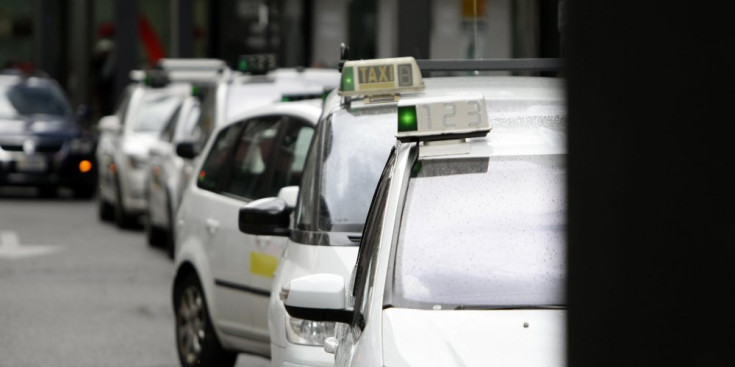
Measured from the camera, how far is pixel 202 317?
8.31 m

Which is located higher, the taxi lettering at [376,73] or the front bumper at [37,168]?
the taxi lettering at [376,73]

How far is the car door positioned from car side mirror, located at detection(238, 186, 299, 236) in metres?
0.61

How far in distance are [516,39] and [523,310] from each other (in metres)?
16.0

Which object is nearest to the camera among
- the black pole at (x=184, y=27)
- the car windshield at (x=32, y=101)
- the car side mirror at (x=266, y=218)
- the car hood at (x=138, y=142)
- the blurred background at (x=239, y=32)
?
the car side mirror at (x=266, y=218)

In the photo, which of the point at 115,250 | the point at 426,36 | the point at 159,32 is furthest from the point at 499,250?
the point at 159,32

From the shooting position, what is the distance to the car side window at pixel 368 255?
4.32m

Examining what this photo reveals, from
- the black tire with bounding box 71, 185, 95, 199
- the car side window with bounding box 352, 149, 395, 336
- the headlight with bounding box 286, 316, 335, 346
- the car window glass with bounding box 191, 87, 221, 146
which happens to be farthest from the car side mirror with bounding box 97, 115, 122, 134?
the car side window with bounding box 352, 149, 395, 336

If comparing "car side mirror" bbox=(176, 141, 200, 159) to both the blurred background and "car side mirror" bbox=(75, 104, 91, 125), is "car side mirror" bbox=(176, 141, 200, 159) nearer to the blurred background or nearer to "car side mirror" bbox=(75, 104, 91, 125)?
the blurred background

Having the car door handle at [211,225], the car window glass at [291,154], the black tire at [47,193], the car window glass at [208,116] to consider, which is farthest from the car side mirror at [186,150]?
the black tire at [47,193]

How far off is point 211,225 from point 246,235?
1.72 feet

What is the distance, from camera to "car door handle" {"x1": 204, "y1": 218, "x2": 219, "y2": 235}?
8195mm

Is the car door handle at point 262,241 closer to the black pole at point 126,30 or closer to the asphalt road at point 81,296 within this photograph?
the asphalt road at point 81,296

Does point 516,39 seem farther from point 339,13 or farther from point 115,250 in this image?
point 339,13

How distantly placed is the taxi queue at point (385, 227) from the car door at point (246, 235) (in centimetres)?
1
